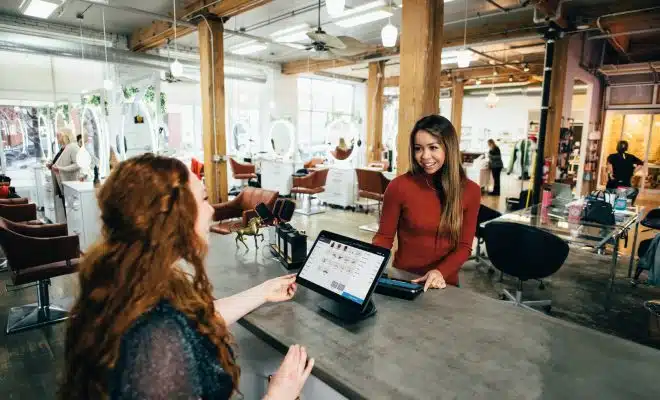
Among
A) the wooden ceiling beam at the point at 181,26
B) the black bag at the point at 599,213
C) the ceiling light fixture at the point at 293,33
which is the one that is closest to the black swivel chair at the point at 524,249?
the black bag at the point at 599,213

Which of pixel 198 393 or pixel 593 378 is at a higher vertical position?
pixel 198 393

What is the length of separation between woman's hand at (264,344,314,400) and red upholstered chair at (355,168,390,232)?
5.41 m

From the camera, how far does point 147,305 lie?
80cm

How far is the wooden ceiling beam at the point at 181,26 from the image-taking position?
536cm

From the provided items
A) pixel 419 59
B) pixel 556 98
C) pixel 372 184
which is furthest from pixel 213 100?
pixel 556 98

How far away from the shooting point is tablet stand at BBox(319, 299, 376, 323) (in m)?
1.37

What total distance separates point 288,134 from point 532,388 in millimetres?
10631

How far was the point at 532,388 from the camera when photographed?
3.37 feet

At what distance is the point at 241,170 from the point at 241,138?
263 centimetres

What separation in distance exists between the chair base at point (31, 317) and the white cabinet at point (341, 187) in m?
Result: 5.55

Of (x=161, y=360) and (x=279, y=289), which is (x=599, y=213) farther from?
(x=161, y=360)

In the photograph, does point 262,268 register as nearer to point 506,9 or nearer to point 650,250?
point 650,250

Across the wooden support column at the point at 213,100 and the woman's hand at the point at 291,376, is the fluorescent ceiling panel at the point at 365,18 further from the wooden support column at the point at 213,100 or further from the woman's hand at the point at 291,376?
the woman's hand at the point at 291,376

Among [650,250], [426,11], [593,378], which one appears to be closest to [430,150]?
[593,378]
